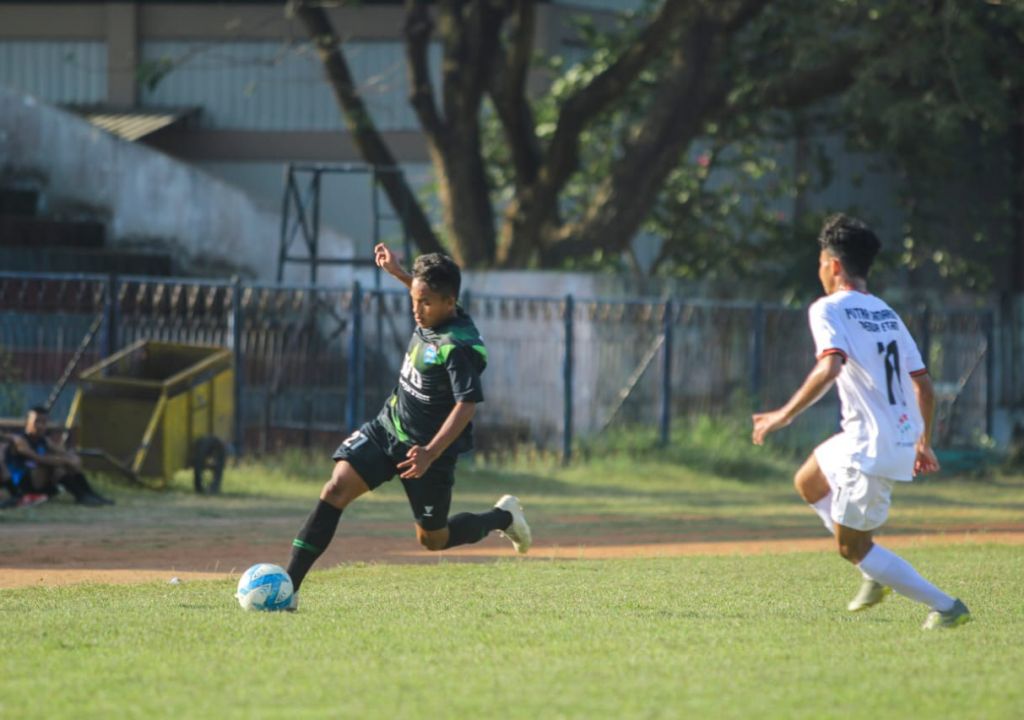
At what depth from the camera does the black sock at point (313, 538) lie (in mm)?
8953

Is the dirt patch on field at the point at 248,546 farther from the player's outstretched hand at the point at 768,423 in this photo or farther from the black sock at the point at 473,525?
the player's outstretched hand at the point at 768,423

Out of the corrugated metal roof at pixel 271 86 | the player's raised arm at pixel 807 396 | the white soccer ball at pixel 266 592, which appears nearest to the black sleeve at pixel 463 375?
the white soccer ball at pixel 266 592

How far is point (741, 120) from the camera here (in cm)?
2830

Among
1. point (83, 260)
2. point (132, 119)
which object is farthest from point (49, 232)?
point (132, 119)

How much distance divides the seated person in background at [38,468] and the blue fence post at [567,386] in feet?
22.8

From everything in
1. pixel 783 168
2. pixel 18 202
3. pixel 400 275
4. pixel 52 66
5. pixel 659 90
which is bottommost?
pixel 400 275

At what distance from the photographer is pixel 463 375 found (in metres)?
8.82

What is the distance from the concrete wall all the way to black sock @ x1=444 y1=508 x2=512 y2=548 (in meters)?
15.7

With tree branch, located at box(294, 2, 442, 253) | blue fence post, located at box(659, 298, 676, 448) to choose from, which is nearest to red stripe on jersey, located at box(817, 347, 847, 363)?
blue fence post, located at box(659, 298, 676, 448)

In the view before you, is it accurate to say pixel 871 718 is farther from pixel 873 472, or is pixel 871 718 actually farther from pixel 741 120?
pixel 741 120

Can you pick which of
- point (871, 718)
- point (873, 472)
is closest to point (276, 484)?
point (873, 472)

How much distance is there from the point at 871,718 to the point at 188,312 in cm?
1443

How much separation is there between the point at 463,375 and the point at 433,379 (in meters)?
0.23

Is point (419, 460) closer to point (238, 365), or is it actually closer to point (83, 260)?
point (238, 365)
